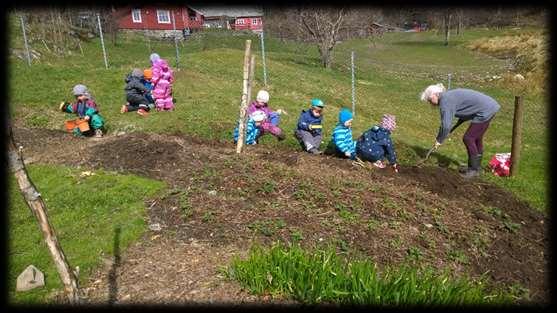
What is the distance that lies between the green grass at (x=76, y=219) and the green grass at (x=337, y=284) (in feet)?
5.61

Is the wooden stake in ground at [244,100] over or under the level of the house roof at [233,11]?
under

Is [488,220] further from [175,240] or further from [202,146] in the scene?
[202,146]

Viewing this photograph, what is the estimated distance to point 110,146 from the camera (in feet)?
26.8

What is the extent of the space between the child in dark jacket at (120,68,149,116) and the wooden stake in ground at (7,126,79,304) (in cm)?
779

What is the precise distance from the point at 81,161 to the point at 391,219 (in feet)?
17.9

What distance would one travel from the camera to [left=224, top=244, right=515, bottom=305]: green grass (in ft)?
12.3

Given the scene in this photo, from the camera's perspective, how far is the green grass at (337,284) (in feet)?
12.3

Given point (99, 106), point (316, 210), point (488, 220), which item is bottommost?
point (488, 220)

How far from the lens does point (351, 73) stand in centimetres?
2541

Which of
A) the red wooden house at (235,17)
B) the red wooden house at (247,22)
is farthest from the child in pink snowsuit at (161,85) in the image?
the red wooden house at (247,22)

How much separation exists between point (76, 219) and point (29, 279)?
1540 mm

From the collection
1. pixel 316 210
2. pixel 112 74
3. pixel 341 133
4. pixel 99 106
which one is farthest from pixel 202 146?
pixel 112 74

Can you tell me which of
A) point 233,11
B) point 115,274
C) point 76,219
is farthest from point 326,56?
point 233,11

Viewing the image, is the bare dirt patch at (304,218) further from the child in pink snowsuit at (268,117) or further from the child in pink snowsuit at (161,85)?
the child in pink snowsuit at (161,85)
